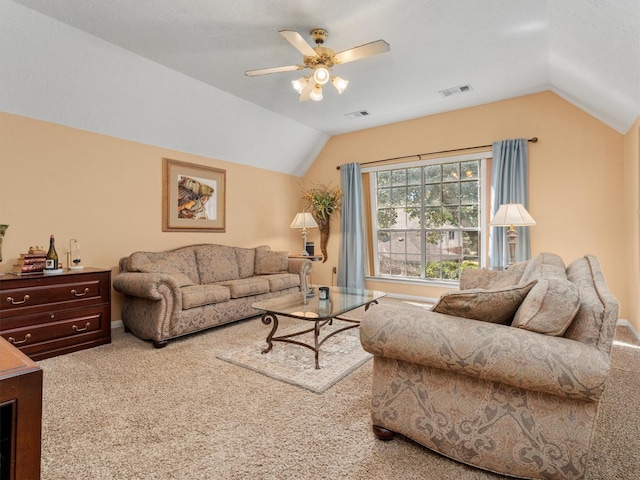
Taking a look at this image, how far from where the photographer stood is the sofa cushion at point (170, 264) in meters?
3.57

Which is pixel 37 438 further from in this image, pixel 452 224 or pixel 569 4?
pixel 452 224

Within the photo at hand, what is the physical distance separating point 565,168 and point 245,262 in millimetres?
4389

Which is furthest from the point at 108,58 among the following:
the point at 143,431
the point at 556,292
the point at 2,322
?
the point at 556,292

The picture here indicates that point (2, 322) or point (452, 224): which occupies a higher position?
point (452, 224)

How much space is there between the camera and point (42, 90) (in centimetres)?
310

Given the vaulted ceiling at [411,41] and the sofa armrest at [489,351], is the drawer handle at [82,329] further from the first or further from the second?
the sofa armrest at [489,351]

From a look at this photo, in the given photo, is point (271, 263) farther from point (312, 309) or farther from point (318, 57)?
point (318, 57)

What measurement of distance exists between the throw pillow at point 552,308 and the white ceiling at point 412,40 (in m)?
1.91

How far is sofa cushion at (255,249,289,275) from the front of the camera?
4918mm

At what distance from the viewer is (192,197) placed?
15.2ft

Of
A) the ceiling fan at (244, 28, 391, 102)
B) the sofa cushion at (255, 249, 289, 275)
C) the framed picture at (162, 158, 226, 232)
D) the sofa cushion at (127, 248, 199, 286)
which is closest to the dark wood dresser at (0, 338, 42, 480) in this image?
the ceiling fan at (244, 28, 391, 102)

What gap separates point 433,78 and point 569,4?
1536 millimetres

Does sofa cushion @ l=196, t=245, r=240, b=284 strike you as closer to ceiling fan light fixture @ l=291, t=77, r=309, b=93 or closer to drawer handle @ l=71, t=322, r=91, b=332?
drawer handle @ l=71, t=322, r=91, b=332

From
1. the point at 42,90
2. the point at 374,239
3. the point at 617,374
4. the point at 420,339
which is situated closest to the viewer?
the point at 420,339
